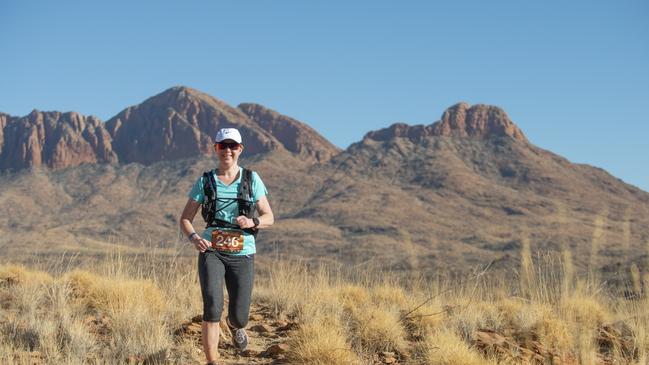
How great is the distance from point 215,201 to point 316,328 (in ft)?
4.46

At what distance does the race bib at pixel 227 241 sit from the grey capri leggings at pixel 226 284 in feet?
0.18

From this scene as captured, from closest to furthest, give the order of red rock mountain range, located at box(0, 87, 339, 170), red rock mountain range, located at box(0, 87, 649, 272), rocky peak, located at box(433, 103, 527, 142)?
red rock mountain range, located at box(0, 87, 649, 272) → rocky peak, located at box(433, 103, 527, 142) → red rock mountain range, located at box(0, 87, 339, 170)

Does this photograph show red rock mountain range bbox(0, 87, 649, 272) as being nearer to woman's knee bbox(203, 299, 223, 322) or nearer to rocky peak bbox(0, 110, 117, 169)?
rocky peak bbox(0, 110, 117, 169)

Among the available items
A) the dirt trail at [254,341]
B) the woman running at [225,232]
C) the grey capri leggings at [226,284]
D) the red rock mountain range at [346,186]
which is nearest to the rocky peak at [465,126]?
the red rock mountain range at [346,186]

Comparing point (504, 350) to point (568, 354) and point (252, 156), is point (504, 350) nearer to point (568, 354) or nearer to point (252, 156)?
point (568, 354)

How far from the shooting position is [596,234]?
537 cm

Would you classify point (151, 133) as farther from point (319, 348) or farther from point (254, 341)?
point (319, 348)

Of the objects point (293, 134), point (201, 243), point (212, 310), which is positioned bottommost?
point (212, 310)

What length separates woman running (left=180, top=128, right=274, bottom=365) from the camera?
425 cm

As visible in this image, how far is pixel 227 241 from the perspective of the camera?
433 cm

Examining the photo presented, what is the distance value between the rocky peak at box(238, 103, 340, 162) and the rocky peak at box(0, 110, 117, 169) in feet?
150

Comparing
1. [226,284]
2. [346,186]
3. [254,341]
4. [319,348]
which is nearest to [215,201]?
[226,284]

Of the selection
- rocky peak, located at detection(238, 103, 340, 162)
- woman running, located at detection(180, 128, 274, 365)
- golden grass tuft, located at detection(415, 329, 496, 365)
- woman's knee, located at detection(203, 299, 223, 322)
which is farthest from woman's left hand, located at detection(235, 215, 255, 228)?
rocky peak, located at detection(238, 103, 340, 162)

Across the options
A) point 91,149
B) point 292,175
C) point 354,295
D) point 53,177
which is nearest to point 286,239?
point 292,175
